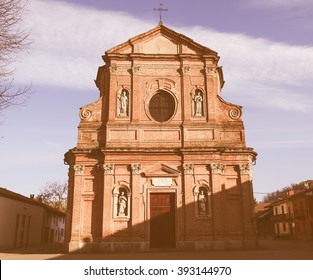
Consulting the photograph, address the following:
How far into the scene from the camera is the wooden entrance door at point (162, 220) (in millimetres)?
18406

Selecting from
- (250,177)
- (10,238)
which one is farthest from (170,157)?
(10,238)

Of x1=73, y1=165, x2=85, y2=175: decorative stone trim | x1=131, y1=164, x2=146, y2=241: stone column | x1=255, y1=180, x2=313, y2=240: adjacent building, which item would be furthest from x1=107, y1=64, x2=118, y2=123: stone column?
x1=255, y1=180, x2=313, y2=240: adjacent building

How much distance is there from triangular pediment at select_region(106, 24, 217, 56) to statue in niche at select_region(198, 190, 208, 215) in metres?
8.53

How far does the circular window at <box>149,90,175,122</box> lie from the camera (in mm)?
20422

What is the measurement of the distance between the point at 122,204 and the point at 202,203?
4.29 m

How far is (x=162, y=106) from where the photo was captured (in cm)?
2061

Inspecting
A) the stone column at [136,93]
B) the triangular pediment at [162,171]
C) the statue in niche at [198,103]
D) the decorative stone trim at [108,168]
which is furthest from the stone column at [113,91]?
the statue in niche at [198,103]

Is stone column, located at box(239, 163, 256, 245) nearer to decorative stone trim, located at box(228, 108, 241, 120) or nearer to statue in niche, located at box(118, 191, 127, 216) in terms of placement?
decorative stone trim, located at box(228, 108, 241, 120)

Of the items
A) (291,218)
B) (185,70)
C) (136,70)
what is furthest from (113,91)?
(291,218)

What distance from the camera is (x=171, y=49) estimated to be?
21328 millimetres

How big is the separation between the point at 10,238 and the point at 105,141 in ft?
38.7

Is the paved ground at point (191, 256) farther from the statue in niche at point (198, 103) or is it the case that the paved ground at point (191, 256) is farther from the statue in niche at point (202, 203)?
the statue in niche at point (198, 103)

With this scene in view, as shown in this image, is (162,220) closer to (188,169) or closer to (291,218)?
(188,169)

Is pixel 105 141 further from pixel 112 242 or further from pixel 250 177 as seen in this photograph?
pixel 250 177
